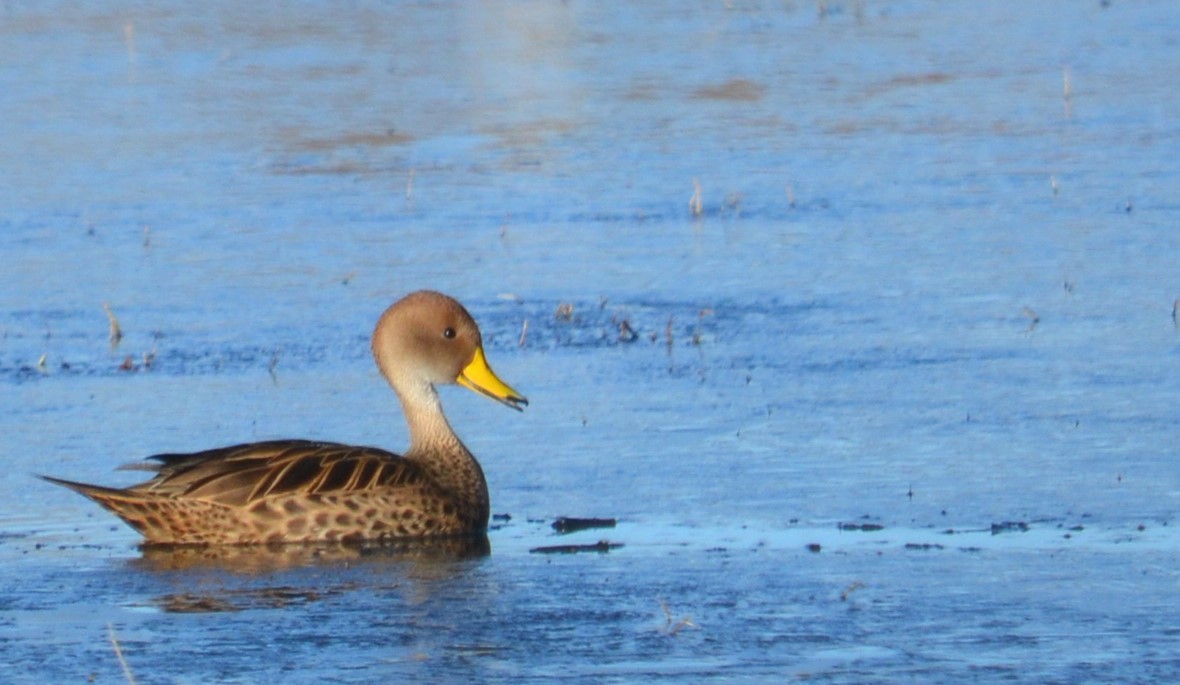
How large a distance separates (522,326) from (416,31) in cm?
1157

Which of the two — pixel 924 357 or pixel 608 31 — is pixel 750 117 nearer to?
pixel 608 31

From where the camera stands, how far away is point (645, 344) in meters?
9.23

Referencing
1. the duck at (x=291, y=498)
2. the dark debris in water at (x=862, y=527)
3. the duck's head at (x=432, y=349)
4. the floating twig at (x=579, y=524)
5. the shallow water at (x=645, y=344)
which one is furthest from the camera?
the duck's head at (x=432, y=349)

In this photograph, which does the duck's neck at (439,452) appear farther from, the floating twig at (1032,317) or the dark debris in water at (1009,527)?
the floating twig at (1032,317)

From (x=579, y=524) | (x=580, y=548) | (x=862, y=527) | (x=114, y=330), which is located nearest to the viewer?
(x=580, y=548)

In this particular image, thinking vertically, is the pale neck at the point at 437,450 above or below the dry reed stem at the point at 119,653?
above

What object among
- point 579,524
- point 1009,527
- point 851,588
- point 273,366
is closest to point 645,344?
point 273,366

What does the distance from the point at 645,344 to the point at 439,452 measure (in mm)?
2208

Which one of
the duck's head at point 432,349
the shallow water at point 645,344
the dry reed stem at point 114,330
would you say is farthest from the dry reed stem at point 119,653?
the dry reed stem at point 114,330

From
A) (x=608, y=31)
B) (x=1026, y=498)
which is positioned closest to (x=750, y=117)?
(x=608, y=31)

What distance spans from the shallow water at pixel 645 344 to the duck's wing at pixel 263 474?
196 millimetres

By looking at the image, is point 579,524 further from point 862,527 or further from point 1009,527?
point 1009,527

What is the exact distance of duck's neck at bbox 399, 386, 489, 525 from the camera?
6.91 meters

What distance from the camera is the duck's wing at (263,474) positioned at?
683 centimetres
